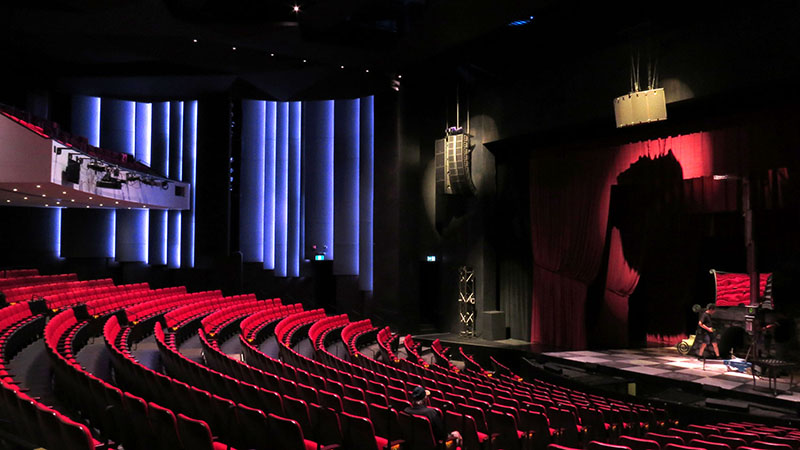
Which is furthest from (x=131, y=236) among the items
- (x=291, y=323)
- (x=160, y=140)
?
(x=291, y=323)

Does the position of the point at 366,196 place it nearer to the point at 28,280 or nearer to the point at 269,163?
the point at 269,163

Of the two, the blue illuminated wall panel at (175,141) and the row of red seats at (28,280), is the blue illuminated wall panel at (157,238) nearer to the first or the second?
the blue illuminated wall panel at (175,141)

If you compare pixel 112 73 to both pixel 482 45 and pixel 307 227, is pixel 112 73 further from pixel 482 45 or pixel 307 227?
pixel 482 45

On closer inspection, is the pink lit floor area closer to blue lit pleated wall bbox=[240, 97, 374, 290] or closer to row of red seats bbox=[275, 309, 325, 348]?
row of red seats bbox=[275, 309, 325, 348]

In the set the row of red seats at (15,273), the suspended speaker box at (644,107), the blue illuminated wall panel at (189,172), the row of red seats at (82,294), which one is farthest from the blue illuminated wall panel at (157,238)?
the suspended speaker box at (644,107)

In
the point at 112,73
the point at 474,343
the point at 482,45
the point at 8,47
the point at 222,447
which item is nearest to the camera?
the point at 222,447

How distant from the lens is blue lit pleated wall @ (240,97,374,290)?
43.0 feet

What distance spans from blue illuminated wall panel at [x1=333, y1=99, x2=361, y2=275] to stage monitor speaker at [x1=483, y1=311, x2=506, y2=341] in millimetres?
3115

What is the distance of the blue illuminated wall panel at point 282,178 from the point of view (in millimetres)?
14305

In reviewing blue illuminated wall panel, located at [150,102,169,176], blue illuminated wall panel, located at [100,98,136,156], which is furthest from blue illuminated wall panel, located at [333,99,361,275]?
blue illuminated wall panel, located at [100,98,136,156]

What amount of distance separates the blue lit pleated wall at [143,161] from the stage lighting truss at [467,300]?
21.1 feet

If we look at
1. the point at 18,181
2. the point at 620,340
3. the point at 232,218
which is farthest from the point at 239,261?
the point at 620,340

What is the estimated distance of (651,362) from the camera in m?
8.79

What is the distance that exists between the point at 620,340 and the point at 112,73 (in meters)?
10.5
